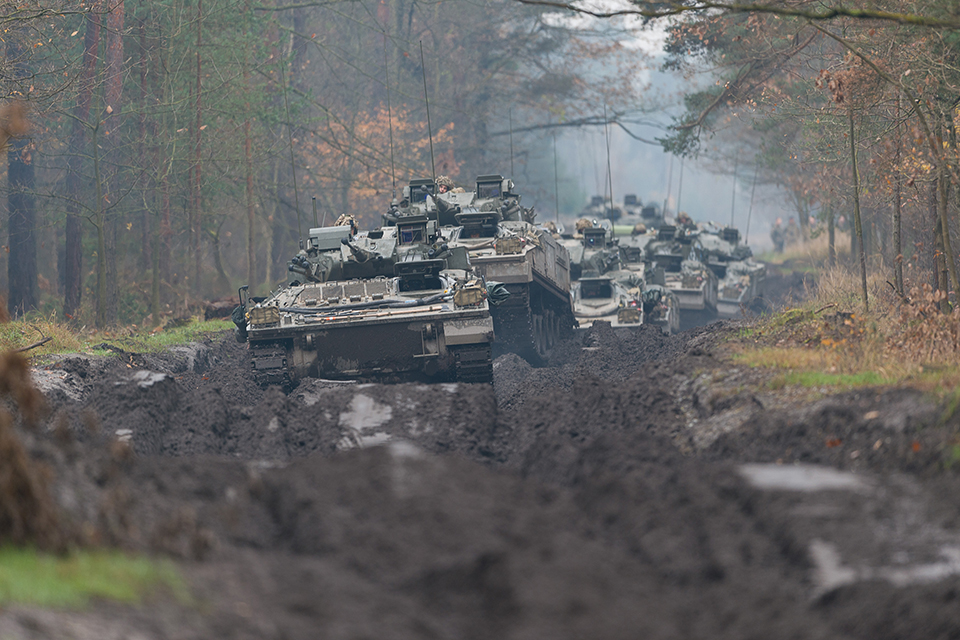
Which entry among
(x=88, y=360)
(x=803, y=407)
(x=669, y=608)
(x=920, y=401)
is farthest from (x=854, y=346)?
(x=88, y=360)

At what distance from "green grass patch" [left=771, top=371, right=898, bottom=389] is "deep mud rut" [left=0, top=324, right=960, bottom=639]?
499 millimetres

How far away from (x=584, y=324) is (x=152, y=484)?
15.6 metres

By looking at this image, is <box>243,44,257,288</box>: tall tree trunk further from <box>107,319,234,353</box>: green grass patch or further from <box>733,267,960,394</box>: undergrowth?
<box>733,267,960,394</box>: undergrowth

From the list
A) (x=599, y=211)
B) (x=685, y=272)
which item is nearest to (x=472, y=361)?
(x=685, y=272)

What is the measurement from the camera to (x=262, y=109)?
27516 mm

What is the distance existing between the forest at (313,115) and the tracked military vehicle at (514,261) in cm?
419

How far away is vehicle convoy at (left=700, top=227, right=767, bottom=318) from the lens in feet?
91.6

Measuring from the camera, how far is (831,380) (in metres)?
9.09

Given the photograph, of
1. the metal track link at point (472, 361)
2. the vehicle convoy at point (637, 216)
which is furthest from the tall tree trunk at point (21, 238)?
the metal track link at point (472, 361)

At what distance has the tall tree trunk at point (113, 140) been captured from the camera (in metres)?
24.0

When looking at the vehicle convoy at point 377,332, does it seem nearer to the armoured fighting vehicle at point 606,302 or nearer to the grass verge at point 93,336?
the grass verge at point 93,336

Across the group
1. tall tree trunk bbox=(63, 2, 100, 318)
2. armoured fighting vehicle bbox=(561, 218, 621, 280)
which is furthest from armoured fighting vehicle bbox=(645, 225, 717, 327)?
tall tree trunk bbox=(63, 2, 100, 318)

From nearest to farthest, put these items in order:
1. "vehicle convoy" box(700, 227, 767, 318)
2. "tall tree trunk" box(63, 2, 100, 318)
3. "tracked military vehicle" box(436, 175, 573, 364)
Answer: "tracked military vehicle" box(436, 175, 573, 364), "tall tree trunk" box(63, 2, 100, 318), "vehicle convoy" box(700, 227, 767, 318)

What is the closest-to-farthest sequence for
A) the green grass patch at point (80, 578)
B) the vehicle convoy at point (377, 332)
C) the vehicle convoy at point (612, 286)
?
the green grass patch at point (80, 578) → the vehicle convoy at point (377, 332) → the vehicle convoy at point (612, 286)
